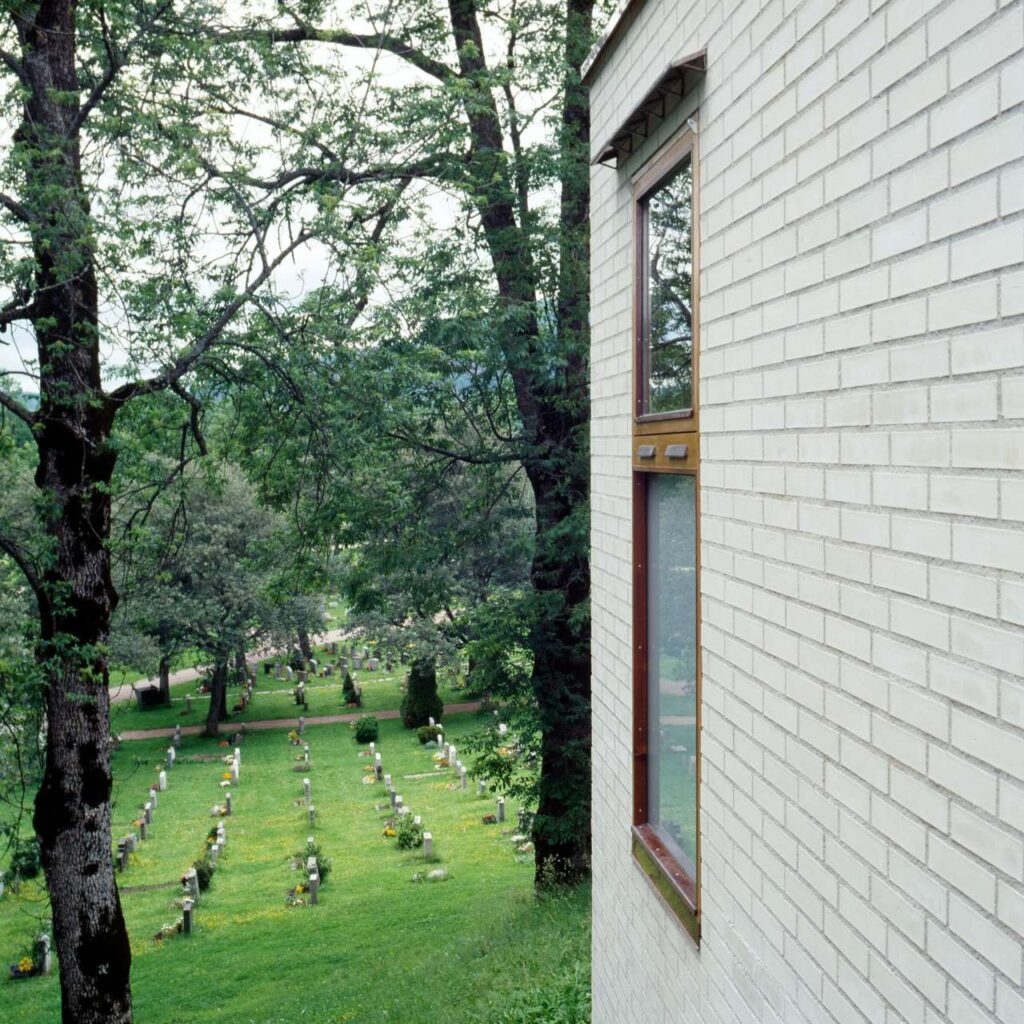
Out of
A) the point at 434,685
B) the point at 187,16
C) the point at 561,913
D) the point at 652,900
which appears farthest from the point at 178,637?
the point at 652,900

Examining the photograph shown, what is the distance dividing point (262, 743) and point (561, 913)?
968 inches

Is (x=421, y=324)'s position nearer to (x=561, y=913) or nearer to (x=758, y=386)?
(x=561, y=913)

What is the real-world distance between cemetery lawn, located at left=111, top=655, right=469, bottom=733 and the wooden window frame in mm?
34430

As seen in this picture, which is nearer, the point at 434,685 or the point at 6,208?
the point at 6,208

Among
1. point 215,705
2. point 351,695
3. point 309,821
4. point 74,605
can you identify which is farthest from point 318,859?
point 351,695

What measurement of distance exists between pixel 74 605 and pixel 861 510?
11011 millimetres

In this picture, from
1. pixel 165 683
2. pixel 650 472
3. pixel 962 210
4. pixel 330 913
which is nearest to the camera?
pixel 962 210

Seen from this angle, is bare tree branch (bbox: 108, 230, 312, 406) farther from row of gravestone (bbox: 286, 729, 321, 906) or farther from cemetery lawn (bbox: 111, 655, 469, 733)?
cemetery lawn (bbox: 111, 655, 469, 733)

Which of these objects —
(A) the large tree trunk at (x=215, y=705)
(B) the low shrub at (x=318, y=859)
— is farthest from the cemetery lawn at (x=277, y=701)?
(B) the low shrub at (x=318, y=859)

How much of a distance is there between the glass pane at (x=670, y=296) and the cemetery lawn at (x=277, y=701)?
114 feet

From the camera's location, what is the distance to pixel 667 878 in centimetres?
455

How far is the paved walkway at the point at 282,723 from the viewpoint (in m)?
38.7

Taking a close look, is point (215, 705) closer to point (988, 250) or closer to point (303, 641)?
point (303, 641)

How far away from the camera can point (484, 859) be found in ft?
79.1
